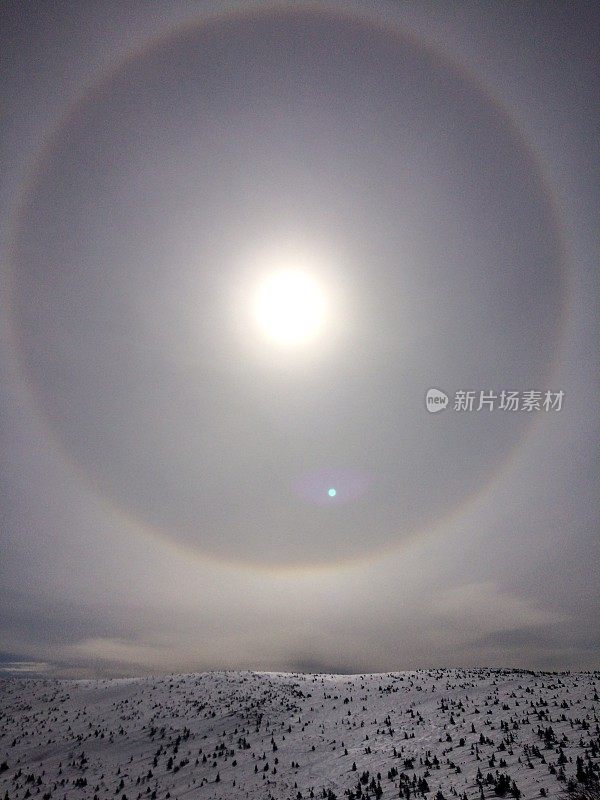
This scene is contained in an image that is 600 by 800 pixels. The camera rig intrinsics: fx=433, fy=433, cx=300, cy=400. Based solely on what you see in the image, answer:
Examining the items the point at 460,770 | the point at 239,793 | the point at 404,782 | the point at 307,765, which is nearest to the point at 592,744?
the point at 460,770

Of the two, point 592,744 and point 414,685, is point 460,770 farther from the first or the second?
point 414,685

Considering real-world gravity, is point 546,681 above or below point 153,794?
above

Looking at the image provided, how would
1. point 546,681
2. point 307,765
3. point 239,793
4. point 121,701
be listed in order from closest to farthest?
point 239,793 < point 307,765 < point 546,681 < point 121,701

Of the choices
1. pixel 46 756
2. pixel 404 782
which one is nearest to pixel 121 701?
pixel 46 756

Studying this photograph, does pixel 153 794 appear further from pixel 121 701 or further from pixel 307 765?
pixel 121 701

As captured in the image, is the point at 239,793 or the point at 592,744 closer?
the point at 592,744

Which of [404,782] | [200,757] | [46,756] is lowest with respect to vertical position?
[46,756]

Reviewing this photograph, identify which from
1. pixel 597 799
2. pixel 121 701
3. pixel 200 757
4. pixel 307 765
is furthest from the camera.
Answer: pixel 121 701
